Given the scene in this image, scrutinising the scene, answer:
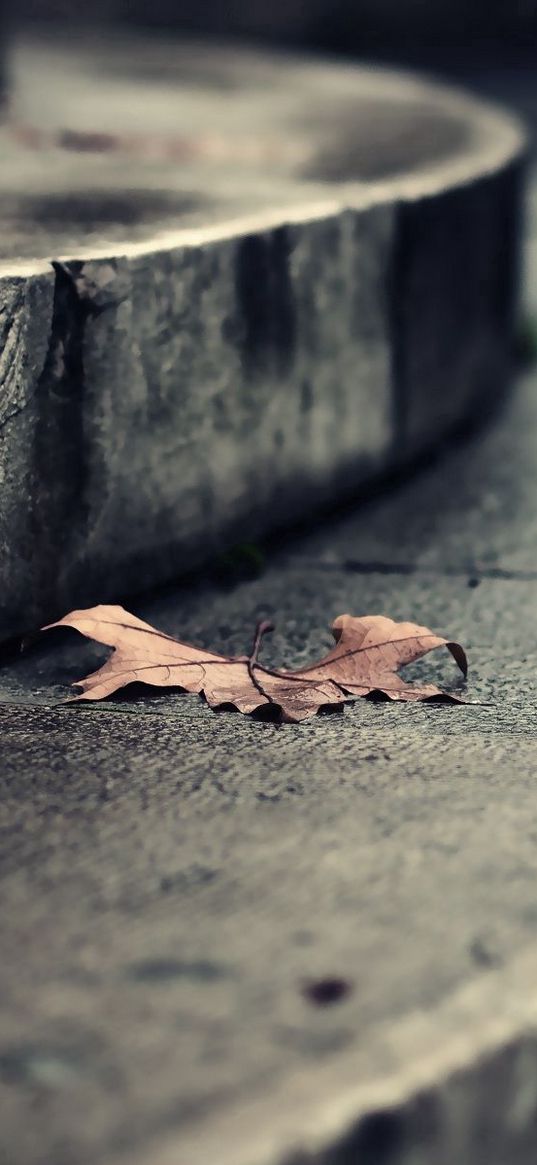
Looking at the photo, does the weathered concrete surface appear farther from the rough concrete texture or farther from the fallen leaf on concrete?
the rough concrete texture

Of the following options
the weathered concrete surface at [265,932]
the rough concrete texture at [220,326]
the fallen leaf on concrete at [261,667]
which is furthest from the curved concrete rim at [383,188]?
the weathered concrete surface at [265,932]

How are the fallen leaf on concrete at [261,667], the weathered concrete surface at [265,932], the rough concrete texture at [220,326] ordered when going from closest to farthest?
the weathered concrete surface at [265,932], the fallen leaf on concrete at [261,667], the rough concrete texture at [220,326]

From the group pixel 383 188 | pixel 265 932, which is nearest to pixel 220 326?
pixel 383 188

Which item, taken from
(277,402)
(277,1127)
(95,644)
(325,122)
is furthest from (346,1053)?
(325,122)

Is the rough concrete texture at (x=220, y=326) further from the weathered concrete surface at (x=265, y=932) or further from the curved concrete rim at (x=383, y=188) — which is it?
the weathered concrete surface at (x=265, y=932)

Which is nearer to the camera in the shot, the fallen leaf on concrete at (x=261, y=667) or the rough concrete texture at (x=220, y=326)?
the fallen leaf on concrete at (x=261, y=667)

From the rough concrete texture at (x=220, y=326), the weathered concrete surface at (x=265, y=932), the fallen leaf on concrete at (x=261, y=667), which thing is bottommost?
the weathered concrete surface at (x=265, y=932)

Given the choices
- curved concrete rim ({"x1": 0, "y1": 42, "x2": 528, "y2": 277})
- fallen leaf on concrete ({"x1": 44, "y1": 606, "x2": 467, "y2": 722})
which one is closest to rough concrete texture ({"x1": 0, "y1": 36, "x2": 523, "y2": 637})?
curved concrete rim ({"x1": 0, "y1": 42, "x2": 528, "y2": 277})
